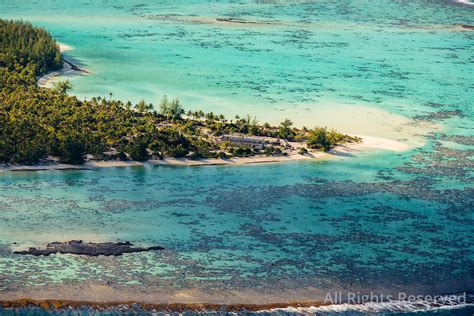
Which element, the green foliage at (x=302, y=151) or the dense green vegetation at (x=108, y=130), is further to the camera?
the green foliage at (x=302, y=151)

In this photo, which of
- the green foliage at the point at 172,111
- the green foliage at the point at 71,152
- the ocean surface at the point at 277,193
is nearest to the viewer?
the ocean surface at the point at 277,193

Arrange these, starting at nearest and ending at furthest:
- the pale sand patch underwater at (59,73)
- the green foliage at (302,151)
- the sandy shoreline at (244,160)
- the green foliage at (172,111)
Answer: the sandy shoreline at (244,160) → the green foliage at (302,151) → the green foliage at (172,111) → the pale sand patch underwater at (59,73)

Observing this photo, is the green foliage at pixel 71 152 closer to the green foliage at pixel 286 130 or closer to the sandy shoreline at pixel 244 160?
the sandy shoreline at pixel 244 160

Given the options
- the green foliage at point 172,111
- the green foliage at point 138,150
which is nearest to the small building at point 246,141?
the green foliage at point 138,150

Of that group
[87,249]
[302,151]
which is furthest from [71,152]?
[302,151]

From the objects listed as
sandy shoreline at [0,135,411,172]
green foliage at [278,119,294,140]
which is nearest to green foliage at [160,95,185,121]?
green foliage at [278,119,294,140]

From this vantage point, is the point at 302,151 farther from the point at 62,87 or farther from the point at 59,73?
the point at 59,73
